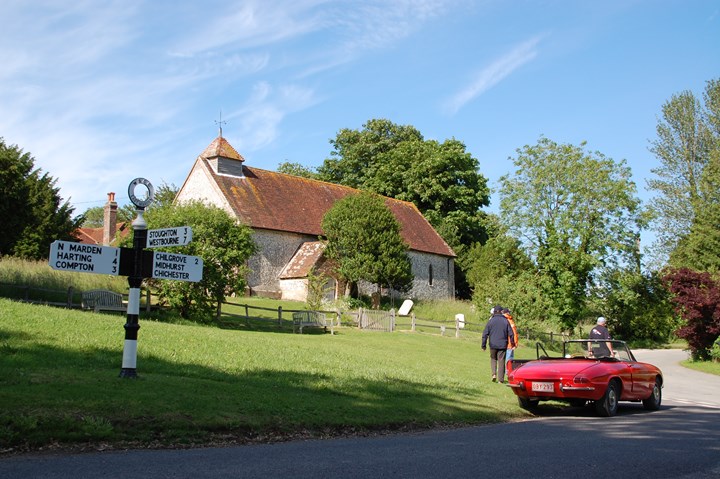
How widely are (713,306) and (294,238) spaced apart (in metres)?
27.2

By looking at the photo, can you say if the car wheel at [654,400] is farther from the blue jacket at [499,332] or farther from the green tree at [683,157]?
the green tree at [683,157]

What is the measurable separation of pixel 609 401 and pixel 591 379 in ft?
2.48

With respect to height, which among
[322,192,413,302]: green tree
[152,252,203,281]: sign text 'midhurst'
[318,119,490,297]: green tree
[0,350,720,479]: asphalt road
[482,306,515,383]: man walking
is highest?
[318,119,490,297]: green tree

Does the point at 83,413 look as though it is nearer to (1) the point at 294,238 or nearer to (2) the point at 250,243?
(2) the point at 250,243

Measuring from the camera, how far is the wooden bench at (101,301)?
24.8m

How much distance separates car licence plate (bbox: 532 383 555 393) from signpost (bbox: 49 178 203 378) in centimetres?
630

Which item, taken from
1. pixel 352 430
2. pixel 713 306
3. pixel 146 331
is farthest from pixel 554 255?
pixel 352 430

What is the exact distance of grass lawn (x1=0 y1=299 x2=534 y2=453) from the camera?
26.1 ft

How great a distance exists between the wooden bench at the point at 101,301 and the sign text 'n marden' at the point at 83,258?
15619 millimetres

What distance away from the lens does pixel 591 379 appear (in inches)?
466

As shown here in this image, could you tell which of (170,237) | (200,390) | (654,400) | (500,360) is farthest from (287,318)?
(200,390)

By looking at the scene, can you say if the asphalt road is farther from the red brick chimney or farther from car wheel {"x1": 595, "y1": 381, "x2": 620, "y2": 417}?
the red brick chimney

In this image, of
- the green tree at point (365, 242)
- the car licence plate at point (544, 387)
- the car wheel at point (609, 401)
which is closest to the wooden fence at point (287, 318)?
the green tree at point (365, 242)

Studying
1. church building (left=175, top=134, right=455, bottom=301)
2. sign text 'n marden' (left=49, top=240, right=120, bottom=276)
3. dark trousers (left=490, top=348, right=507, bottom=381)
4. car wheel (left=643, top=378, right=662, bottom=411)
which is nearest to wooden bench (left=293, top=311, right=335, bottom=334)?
church building (left=175, top=134, right=455, bottom=301)
